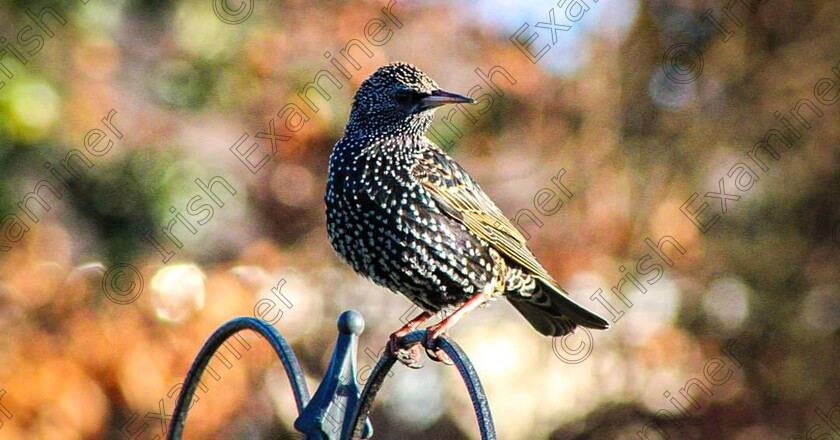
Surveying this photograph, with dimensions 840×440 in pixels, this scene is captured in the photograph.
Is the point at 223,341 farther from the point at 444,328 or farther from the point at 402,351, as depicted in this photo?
the point at 444,328

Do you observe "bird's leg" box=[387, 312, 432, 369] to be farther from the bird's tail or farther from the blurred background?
the blurred background

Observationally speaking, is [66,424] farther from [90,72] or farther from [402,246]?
[402,246]

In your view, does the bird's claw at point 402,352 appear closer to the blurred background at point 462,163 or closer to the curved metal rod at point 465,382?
the curved metal rod at point 465,382

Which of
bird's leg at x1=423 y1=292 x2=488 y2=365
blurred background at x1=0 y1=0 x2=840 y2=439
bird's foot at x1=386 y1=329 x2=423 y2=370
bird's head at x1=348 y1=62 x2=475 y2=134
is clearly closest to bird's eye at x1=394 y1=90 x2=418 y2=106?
bird's head at x1=348 y1=62 x2=475 y2=134

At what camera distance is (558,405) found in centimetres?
638

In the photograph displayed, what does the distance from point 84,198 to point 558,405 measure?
301 centimetres

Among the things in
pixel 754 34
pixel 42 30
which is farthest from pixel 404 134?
pixel 754 34

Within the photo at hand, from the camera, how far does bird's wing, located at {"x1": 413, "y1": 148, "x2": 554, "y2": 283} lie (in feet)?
11.4

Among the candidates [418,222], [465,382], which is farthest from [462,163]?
[465,382]

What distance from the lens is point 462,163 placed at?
6410 millimetres

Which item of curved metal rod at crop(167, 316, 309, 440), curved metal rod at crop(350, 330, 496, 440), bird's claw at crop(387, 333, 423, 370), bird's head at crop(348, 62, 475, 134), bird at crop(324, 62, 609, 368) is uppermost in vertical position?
bird's head at crop(348, 62, 475, 134)

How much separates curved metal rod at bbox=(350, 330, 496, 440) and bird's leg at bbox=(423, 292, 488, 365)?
3 centimetres

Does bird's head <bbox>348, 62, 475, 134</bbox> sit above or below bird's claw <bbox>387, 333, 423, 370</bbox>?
above

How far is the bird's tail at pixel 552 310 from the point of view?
3.66 m
